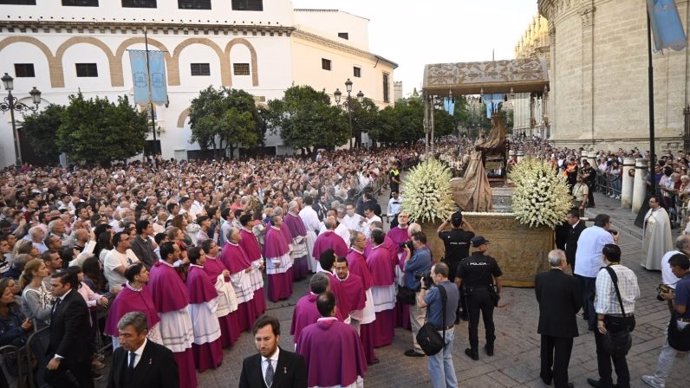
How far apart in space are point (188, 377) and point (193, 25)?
41.8m

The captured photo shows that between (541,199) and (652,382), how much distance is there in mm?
3921

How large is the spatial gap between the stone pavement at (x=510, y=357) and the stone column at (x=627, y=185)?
9.49 m

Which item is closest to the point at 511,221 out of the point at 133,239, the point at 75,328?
the point at 133,239

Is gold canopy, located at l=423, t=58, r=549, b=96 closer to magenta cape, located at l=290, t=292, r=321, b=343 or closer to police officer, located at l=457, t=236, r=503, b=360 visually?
police officer, located at l=457, t=236, r=503, b=360

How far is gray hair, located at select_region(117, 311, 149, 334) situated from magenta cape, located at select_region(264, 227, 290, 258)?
209 inches

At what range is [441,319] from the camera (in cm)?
535

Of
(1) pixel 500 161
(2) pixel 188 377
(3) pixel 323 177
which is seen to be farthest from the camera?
(3) pixel 323 177

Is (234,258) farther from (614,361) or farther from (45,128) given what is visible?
(45,128)

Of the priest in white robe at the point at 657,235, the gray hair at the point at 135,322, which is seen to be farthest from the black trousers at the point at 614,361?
the priest in white robe at the point at 657,235

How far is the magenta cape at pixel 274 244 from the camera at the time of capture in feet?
30.5

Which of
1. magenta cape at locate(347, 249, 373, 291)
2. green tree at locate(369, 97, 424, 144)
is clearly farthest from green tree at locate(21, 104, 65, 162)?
magenta cape at locate(347, 249, 373, 291)

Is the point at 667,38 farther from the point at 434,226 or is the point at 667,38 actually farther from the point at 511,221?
the point at 434,226

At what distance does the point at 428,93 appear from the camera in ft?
47.9

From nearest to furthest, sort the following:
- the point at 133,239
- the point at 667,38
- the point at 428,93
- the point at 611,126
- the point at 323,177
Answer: the point at 133,239, the point at 667,38, the point at 428,93, the point at 323,177, the point at 611,126
